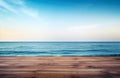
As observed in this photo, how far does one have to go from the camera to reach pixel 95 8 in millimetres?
10359

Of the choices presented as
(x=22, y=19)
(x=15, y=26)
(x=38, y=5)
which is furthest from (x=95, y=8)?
(x=15, y=26)

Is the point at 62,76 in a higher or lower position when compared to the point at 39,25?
lower

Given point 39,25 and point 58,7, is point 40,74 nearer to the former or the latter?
point 58,7

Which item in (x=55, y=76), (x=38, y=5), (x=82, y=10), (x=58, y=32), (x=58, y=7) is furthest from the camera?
(x=58, y=32)

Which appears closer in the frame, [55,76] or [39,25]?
[55,76]

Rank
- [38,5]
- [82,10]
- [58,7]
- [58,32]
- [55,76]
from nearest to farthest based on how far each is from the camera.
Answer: [55,76] → [38,5] → [58,7] → [82,10] → [58,32]

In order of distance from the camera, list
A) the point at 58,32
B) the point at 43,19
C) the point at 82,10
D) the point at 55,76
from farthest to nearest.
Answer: the point at 43,19
the point at 58,32
the point at 82,10
the point at 55,76

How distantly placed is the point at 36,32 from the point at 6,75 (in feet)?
60.4

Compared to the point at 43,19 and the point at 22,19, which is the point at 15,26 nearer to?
the point at 22,19

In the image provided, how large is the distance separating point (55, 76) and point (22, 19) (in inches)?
581

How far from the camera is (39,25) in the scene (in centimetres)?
1853

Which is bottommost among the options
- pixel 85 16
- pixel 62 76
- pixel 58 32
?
pixel 62 76

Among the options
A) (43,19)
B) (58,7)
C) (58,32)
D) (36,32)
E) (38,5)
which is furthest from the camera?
(36,32)

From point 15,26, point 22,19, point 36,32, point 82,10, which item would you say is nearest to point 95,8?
point 82,10
